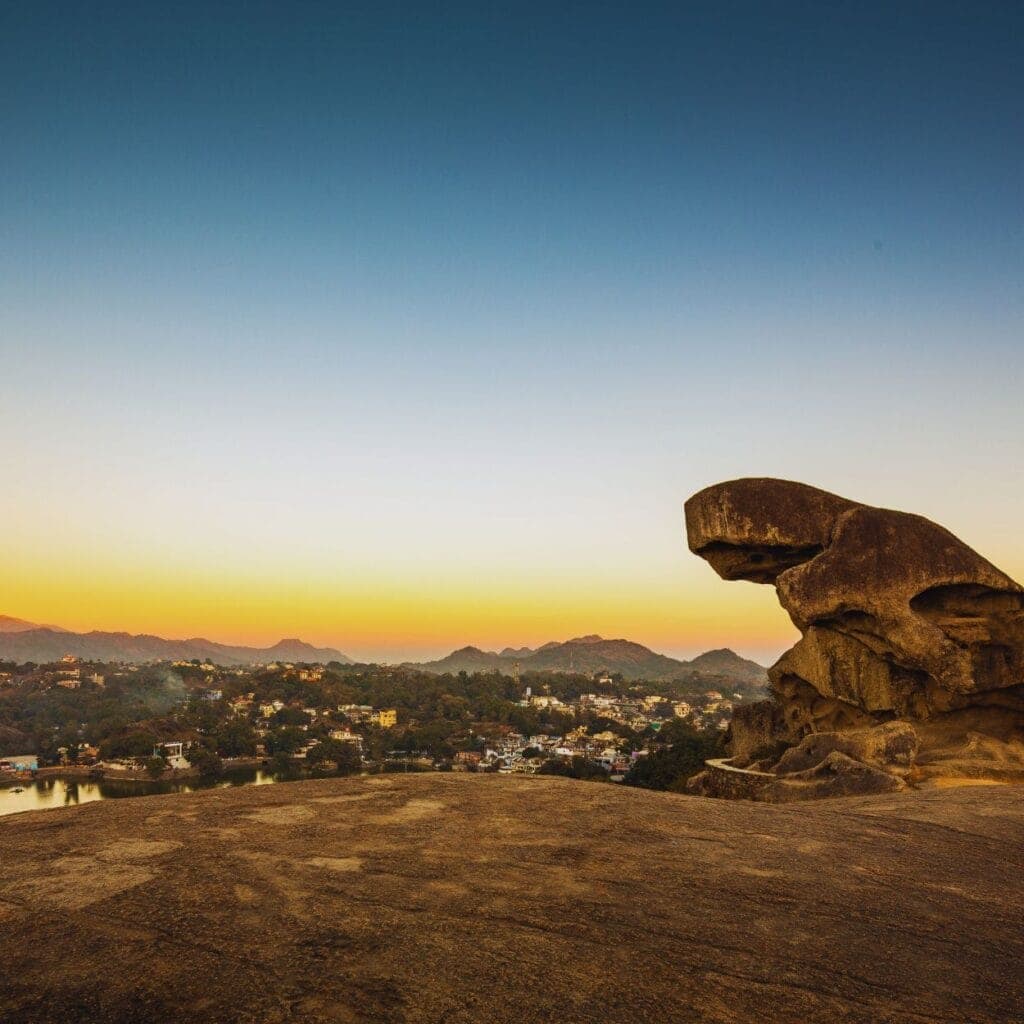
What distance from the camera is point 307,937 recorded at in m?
2.96

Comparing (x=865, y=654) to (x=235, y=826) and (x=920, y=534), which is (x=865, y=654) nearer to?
(x=920, y=534)

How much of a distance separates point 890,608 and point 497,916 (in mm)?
12479

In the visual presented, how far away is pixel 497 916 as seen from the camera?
3236mm

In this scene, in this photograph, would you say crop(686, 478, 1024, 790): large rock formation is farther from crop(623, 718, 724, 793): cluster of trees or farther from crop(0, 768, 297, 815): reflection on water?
crop(0, 768, 297, 815): reflection on water

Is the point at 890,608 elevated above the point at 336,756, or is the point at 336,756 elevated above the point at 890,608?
the point at 890,608

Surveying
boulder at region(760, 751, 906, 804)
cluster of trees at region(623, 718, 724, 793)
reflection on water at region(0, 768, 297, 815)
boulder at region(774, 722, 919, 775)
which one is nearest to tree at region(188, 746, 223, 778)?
reflection on water at region(0, 768, 297, 815)

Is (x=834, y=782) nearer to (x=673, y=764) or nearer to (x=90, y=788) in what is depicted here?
(x=673, y=764)

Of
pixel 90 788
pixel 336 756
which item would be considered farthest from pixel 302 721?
→ pixel 90 788

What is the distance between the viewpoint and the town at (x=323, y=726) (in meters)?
60.9

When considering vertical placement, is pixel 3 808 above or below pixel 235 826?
below

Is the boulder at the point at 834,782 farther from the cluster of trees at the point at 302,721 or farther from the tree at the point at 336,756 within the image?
the tree at the point at 336,756

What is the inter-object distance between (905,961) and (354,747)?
6943 centimetres

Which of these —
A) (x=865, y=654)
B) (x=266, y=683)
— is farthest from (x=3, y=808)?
(x=266, y=683)

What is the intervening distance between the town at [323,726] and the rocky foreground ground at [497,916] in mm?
29245
